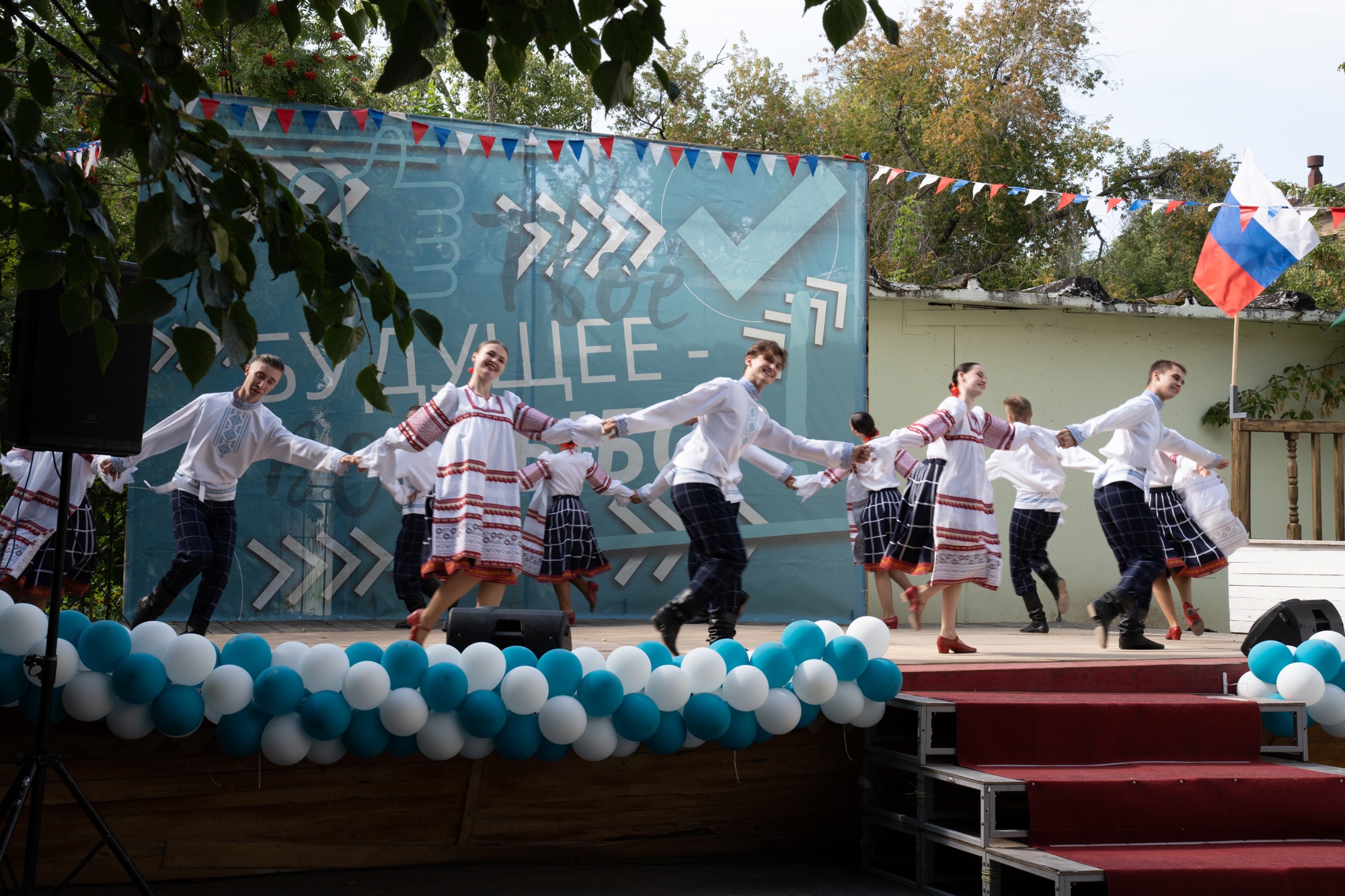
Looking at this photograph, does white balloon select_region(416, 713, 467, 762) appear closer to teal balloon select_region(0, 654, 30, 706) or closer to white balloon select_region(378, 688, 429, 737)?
white balloon select_region(378, 688, 429, 737)

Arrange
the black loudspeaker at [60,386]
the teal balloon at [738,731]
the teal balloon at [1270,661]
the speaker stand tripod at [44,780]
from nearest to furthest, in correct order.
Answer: the speaker stand tripod at [44,780] → the black loudspeaker at [60,386] → the teal balloon at [738,731] → the teal balloon at [1270,661]

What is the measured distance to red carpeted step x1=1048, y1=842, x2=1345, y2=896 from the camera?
3520 mm

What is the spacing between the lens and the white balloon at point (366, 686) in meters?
3.70

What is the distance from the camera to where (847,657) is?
425cm

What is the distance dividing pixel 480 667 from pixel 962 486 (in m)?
3.45

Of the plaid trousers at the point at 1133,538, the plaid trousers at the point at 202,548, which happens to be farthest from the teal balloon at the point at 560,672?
the plaid trousers at the point at 1133,538

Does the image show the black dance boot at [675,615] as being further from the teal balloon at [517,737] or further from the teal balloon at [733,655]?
the teal balloon at [517,737]

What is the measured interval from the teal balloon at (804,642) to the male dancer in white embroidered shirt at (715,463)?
0.98m

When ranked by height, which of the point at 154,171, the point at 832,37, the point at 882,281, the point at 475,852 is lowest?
the point at 475,852

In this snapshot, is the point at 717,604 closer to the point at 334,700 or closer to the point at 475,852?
the point at 475,852

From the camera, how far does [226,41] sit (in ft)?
31.7

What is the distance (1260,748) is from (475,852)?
303 cm

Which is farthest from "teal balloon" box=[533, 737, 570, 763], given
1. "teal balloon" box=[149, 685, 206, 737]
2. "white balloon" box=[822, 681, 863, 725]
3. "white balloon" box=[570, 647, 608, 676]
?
"teal balloon" box=[149, 685, 206, 737]

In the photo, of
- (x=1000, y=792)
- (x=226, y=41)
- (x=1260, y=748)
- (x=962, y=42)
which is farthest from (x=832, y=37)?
(x=962, y=42)
